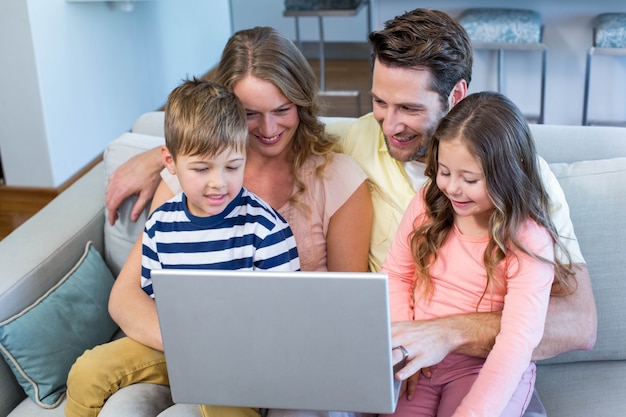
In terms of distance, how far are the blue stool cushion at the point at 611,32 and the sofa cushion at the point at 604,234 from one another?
1943mm

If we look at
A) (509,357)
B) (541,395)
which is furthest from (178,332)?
(541,395)

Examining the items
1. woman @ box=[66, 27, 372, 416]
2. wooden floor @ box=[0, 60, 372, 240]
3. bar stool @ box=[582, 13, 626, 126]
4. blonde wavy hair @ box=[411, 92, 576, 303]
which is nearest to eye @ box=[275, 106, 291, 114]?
woman @ box=[66, 27, 372, 416]

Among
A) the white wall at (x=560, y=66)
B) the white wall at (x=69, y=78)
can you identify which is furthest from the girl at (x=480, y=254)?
the white wall at (x=560, y=66)

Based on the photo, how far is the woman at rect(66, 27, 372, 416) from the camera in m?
1.64

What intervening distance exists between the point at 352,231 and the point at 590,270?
487 millimetres

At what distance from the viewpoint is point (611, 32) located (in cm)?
346

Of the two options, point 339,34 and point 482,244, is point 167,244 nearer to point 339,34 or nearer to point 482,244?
point 482,244

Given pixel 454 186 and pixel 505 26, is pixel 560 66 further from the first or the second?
pixel 454 186

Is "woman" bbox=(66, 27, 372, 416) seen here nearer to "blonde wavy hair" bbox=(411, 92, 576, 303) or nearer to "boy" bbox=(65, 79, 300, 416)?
"boy" bbox=(65, 79, 300, 416)

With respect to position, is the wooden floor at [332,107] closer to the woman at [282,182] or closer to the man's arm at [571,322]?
the woman at [282,182]

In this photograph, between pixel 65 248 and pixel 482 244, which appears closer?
pixel 482 244

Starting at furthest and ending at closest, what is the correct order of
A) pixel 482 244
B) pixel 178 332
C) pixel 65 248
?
1. pixel 65 248
2. pixel 482 244
3. pixel 178 332

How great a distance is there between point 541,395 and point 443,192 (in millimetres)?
488

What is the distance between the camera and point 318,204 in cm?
175
